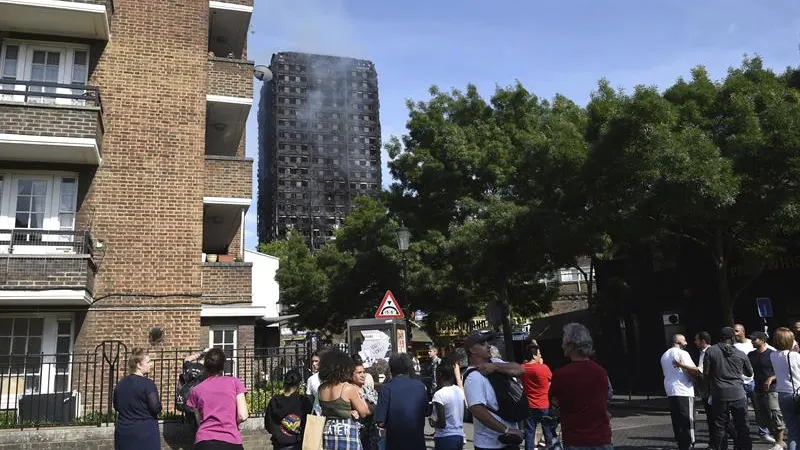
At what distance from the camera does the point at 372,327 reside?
44.7 feet

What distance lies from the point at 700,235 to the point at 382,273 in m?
13.8

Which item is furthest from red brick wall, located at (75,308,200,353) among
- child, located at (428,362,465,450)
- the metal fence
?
child, located at (428,362,465,450)

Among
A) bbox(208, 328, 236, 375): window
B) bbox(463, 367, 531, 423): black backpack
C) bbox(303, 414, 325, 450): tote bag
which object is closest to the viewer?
bbox(463, 367, 531, 423): black backpack

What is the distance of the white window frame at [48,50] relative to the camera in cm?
1484

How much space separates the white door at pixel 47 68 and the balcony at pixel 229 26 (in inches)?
151

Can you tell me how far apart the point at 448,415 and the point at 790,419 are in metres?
5.07

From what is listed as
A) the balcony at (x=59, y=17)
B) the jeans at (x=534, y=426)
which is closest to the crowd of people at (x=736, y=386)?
the jeans at (x=534, y=426)

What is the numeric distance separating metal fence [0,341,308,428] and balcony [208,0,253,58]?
8.75 meters

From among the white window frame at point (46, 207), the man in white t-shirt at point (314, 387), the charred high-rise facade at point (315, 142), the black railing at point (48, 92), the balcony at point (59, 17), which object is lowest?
the man in white t-shirt at point (314, 387)

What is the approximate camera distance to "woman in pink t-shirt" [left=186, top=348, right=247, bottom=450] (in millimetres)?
5914

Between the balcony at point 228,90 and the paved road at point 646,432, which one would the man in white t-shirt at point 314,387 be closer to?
the paved road at point 646,432

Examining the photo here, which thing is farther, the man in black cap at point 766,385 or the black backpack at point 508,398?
the man in black cap at point 766,385

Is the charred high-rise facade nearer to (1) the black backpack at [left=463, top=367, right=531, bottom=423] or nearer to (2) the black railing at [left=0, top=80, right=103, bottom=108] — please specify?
(2) the black railing at [left=0, top=80, right=103, bottom=108]

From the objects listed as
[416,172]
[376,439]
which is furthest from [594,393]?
[416,172]
